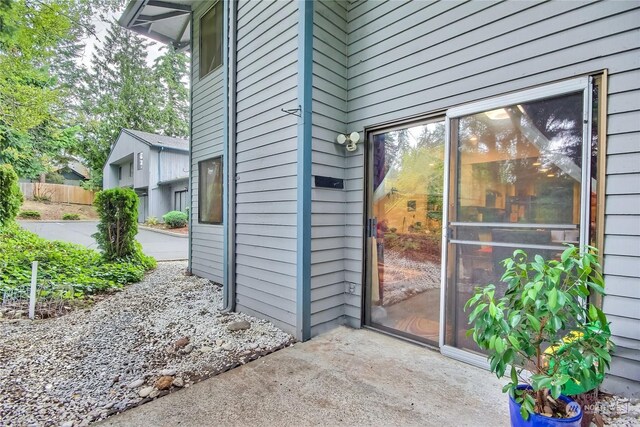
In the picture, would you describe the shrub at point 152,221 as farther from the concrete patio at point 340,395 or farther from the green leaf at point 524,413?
the green leaf at point 524,413

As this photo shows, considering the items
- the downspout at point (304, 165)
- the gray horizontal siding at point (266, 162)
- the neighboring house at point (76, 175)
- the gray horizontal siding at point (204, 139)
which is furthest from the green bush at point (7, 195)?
the neighboring house at point (76, 175)

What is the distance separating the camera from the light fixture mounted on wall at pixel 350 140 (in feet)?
10.0

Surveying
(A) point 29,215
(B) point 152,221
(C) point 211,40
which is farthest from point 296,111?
(A) point 29,215

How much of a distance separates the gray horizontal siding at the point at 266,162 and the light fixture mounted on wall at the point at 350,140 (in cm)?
50

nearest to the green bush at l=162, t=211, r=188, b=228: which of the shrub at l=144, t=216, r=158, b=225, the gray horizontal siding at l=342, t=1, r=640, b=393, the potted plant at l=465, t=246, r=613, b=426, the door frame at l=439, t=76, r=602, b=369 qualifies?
the shrub at l=144, t=216, r=158, b=225

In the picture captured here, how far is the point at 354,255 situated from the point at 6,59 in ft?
20.2

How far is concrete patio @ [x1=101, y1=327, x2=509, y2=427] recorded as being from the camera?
5.62 ft

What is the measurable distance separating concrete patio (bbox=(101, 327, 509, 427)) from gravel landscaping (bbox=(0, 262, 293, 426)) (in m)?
0.21

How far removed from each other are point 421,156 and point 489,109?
638mm

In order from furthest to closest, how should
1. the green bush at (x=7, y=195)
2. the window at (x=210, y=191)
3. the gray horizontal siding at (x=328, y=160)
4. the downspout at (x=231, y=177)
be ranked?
the green bush at (x=7, y=195) < the window at (x=210, y=191) < the downspout at (x=231, y=177) < the gray horizontal siding at (x=328, y=160)

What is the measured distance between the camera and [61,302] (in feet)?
11.3

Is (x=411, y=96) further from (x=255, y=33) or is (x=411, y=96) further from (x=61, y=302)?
(x=61, y=302)

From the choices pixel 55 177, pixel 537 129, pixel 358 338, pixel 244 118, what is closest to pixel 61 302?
pixel 244 118

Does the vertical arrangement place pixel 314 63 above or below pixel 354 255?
above
